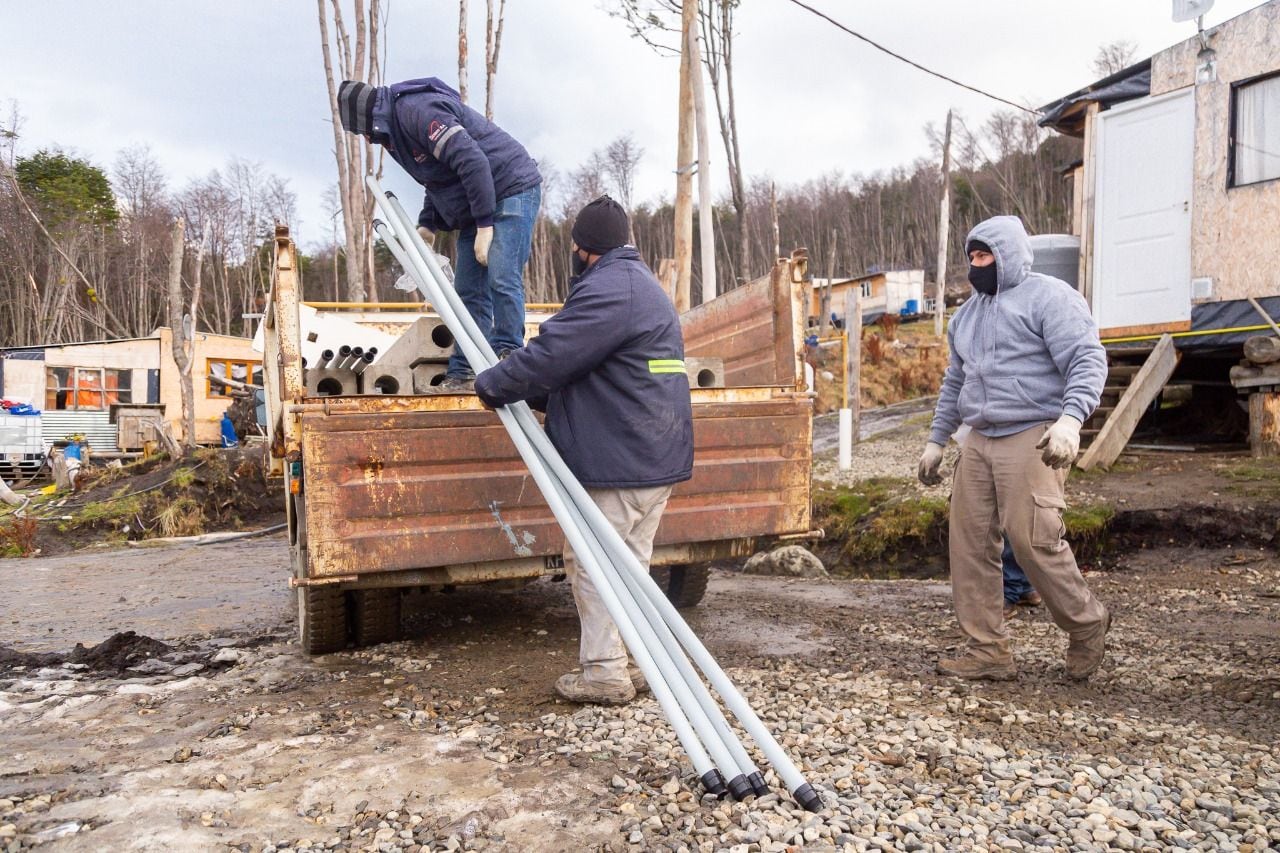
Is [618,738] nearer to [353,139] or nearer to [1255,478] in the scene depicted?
[1255,478]

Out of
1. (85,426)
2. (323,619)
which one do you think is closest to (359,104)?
(323,619)

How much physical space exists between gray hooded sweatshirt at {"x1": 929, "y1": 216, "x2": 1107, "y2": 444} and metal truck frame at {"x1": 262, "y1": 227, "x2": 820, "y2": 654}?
3.60 ft

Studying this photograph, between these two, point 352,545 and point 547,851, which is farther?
point 352,545

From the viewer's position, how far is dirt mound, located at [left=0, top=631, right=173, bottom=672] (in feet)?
17.3

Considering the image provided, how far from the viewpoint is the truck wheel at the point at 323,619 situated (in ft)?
15.6

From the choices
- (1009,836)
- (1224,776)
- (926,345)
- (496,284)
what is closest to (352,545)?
(496,284)

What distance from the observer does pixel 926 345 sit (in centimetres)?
2659

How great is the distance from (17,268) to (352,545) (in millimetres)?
42063

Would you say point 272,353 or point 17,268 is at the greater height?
point 17,268

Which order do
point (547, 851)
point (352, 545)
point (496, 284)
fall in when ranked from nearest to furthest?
point (547, 851) → point (352, 545) → point (496, 284)

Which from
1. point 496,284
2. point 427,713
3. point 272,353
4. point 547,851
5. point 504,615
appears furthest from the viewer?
point 504,615

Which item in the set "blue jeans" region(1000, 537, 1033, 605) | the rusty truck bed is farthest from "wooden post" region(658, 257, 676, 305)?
the rusty truck bed

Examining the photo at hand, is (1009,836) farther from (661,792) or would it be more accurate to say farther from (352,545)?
(352,545)

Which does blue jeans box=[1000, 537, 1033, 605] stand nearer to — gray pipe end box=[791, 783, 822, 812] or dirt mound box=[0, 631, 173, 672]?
gray pipe end box=[791, 783, 822, 812]
